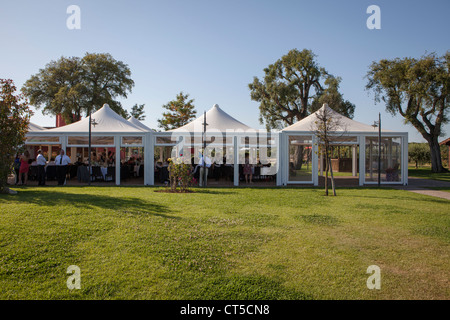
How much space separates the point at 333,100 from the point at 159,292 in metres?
29.4

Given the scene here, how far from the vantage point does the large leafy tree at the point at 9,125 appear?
33.2ft

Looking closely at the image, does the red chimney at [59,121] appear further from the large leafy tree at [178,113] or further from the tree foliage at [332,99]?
the tree foliage at [332,99]

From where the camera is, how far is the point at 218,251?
4.73 meters

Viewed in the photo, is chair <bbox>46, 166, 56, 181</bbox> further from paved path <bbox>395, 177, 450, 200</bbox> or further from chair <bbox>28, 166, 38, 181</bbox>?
paved path <bbox>395, 177, 450, 200</bbox>

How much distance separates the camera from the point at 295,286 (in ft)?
11.9

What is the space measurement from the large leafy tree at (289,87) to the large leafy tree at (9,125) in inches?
914

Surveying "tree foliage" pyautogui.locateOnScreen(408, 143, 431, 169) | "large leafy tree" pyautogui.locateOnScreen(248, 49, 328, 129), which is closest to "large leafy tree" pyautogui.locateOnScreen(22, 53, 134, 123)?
"large leafy tree" pyautogui.locateOnScreen(248, 49, 328, 129)

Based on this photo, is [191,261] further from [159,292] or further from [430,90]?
[430,90]

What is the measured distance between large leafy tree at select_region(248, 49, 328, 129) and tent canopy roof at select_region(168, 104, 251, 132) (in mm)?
14834

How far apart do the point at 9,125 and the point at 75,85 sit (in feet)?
90.3

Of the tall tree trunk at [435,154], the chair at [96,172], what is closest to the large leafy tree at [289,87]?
the tall tree trunk at [435,154]

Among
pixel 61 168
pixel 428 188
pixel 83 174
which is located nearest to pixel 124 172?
pixel 83 174

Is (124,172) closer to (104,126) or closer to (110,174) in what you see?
(110,174)
